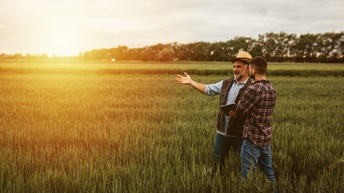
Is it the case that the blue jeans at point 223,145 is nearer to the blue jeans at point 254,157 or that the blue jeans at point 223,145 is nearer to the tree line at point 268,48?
the blue jeans at point 254,157

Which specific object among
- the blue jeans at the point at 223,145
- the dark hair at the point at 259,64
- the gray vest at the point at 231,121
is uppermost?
the dark hair at the point at 259,64

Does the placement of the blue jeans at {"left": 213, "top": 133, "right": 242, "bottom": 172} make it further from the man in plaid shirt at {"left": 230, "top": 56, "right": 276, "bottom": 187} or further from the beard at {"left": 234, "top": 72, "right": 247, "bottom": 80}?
the beard at {"left": 234, "top": 72, "right": 247, "bottom": 80}

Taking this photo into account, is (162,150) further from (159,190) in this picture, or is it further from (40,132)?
(40,132)

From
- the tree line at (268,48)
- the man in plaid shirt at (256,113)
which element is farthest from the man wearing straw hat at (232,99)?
the tree line at (268,48)

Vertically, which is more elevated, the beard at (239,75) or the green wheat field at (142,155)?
the beard at (239,75)

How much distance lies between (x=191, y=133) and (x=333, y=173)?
8.12 feet

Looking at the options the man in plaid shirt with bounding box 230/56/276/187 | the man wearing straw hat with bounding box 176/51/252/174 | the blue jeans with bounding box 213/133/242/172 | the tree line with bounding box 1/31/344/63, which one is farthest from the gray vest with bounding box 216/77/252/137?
the tree line with bounding box 1/31/344/63

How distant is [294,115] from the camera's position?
25.4 feet

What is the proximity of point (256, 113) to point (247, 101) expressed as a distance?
0.18 m

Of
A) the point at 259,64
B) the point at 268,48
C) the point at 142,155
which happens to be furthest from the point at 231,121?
the point at 268,48

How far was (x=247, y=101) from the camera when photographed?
2947 millimetres

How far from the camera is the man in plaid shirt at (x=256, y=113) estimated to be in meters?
2.92

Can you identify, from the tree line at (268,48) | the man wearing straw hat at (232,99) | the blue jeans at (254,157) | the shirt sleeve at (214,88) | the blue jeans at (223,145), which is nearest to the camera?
the blue jeans at (254,157)

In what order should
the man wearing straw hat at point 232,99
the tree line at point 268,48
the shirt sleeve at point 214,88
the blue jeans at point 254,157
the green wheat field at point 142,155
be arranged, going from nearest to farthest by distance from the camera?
1. the green wheat field at point 142,155
2. the blue jeans at point 254,157
3. the man wearing straw hat at point 232,99
4. the shirt sleeve at point 214,88
5. the tree line at point 268,48
